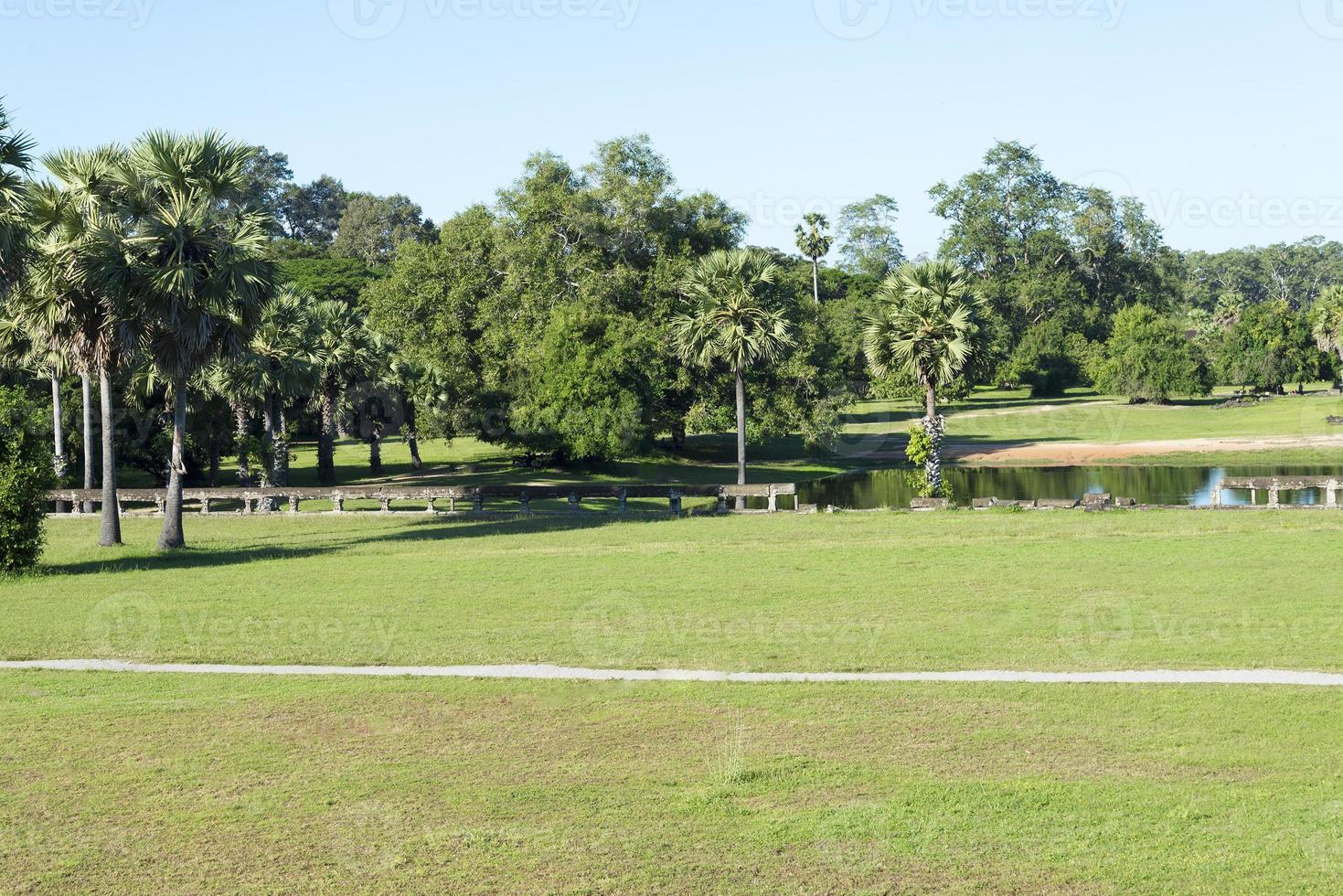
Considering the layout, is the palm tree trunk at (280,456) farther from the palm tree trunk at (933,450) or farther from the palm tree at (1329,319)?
the palm tree at (1329,319)

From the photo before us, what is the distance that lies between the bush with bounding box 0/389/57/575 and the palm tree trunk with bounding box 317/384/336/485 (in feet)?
77.1

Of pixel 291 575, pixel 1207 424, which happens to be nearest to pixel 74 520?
pixel 291 575

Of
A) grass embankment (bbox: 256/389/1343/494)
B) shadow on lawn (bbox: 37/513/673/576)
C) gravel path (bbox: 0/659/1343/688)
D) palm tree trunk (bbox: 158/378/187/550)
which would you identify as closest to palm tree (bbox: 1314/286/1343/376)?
grass embankment (bbox: 256/389/1343/494)

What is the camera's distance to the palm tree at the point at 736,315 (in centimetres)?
4722

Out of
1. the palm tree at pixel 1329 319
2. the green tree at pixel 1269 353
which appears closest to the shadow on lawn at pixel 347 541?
the green tree at pixel 1269 353

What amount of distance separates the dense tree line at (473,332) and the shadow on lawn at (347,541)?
1834 mm

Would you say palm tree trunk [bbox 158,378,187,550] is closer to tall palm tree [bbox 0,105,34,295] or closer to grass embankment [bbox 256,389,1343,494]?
tall palm tree [bbox 0,105,34,295]

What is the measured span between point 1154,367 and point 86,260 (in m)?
86.4

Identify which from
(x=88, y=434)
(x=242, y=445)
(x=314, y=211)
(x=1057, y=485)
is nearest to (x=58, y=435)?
(x=88, y=434)

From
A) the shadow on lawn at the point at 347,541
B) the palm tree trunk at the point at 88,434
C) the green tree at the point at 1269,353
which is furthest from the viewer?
the green tree at the point at 1269,353

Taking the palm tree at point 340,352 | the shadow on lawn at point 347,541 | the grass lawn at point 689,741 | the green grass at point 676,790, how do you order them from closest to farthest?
the green grass at point 676,790
the grass lawn at point 689,741
the shadow on lawn at point 347,541
the palm tree at point 340,352

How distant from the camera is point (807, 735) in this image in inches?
507

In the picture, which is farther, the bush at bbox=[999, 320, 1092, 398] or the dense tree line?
the bush at bbox=[999, 320, 1092, 398]

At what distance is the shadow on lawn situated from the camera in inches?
1118
